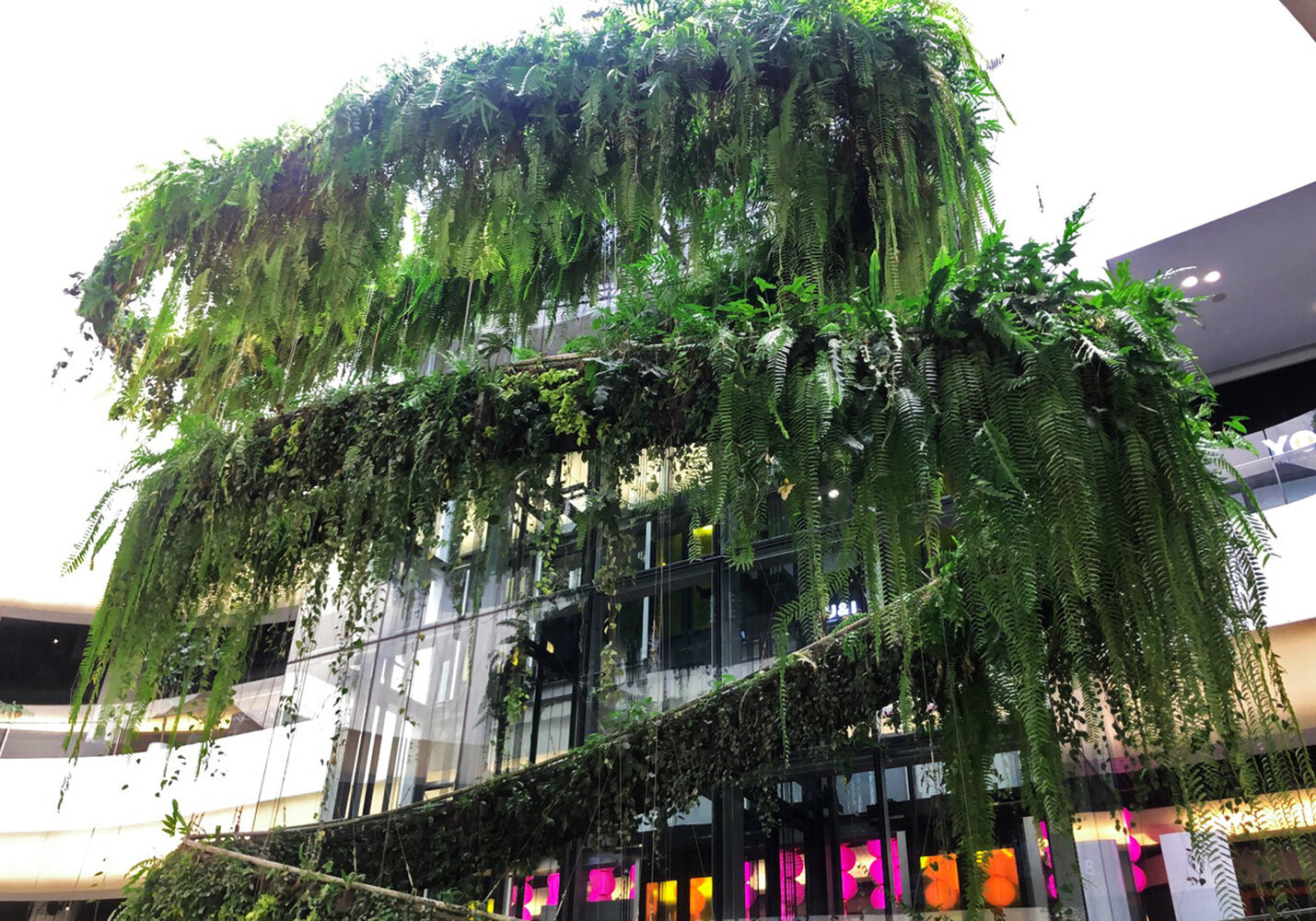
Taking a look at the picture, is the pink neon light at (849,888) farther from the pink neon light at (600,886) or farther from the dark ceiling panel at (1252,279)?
the dark ceiling panel at (1252,279)

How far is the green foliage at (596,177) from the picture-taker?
9.61 ft

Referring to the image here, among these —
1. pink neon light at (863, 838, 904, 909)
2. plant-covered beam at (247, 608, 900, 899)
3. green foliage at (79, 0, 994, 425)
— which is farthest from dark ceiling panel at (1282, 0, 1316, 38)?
pink neon light at (863, 838, 904, 909)

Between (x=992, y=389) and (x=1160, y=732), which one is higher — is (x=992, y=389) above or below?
above

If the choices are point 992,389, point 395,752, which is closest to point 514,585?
point 395,752

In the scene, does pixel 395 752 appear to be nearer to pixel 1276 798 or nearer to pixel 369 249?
pixel 369 249

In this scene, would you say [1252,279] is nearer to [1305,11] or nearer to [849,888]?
[849,888]

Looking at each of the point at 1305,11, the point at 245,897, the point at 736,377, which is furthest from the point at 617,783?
the point at 1305,11

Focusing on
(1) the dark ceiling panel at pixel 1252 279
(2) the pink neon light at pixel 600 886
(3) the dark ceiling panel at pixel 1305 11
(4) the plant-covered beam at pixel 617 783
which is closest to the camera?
(3) the dark ceiling panel at pixel 1305 11

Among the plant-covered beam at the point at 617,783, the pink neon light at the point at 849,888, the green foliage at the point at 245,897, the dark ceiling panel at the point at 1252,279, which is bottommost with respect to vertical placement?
the green foliage at the point at 245,897

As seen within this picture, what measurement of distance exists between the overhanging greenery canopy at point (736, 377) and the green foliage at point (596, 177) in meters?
0.01

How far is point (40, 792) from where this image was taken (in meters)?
9.28

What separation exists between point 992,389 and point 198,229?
315cm

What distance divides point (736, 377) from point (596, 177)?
1.18 metres

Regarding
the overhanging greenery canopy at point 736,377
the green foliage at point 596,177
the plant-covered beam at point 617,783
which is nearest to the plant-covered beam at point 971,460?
the overhanging greenery canopy at point 736,377
